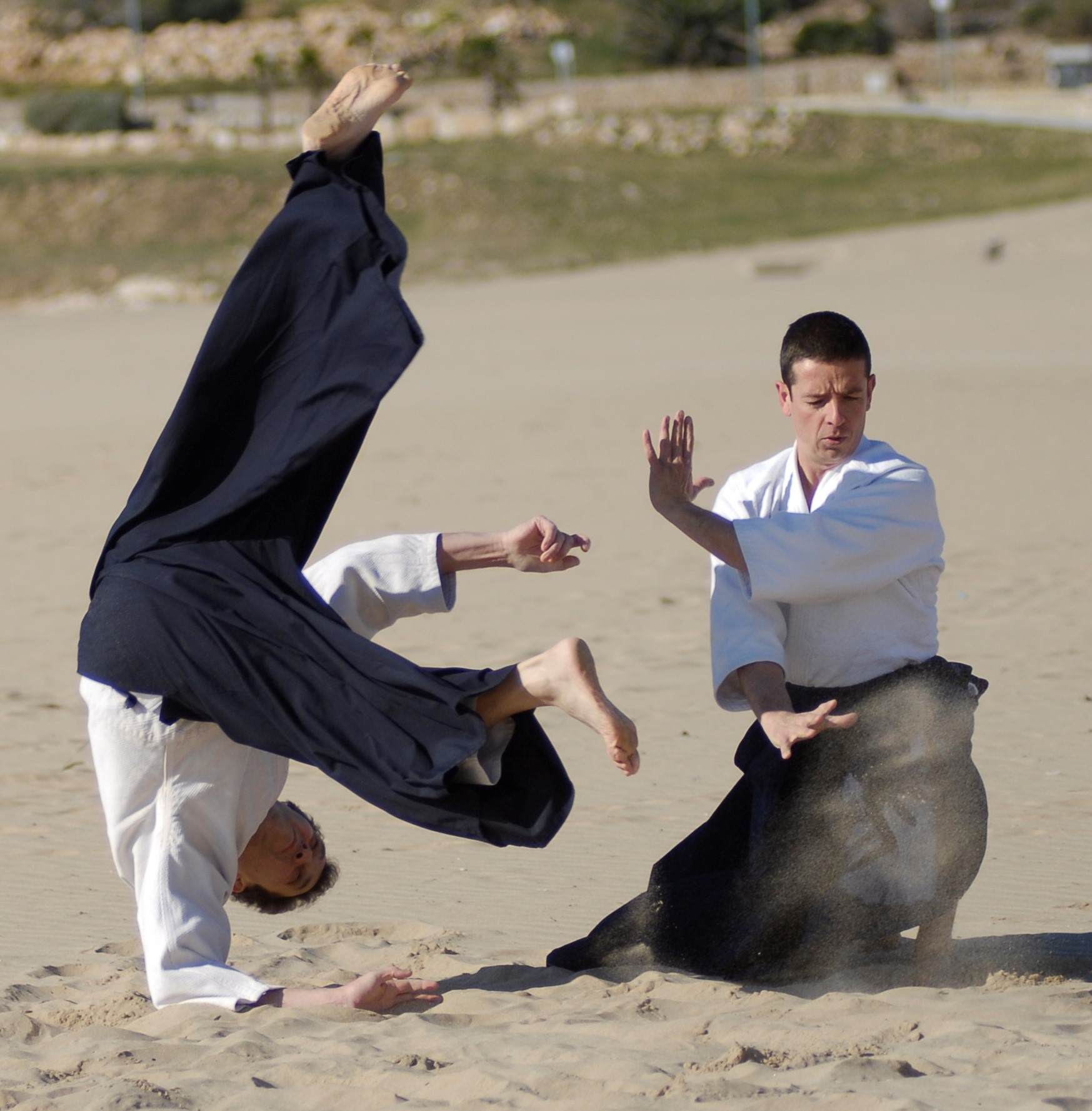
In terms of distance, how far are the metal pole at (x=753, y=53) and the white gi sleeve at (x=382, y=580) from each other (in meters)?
45.9

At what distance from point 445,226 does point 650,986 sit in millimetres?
28709

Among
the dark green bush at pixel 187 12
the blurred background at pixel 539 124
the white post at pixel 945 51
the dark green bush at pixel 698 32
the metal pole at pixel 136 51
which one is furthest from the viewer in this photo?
the dark green bush at pixel 187 12

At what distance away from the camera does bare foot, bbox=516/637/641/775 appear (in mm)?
3436

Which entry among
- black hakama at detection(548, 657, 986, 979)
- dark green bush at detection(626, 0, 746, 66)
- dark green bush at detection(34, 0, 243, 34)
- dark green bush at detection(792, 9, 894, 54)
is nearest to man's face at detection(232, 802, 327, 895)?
black hakama at detection(548, 657, 986, 979)

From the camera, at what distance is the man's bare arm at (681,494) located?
362 centimetres

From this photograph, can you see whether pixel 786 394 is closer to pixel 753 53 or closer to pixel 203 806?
pixel 203 806

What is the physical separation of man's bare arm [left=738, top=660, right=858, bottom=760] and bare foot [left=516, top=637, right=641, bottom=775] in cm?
30

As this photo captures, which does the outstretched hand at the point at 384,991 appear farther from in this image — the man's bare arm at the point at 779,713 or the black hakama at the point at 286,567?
the man's bare arm at the point at 779,713

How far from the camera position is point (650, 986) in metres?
3.91

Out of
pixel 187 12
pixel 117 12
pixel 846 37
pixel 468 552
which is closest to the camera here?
pixel 468 552

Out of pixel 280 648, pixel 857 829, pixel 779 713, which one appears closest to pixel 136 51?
pixel 280 648

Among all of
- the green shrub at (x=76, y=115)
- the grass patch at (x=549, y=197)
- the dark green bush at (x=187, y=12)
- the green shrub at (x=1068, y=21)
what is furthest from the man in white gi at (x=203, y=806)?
the dark green bush at (x=187, y=12)

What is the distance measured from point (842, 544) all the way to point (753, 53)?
5267 centimetres

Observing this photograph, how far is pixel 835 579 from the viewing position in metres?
3.65
